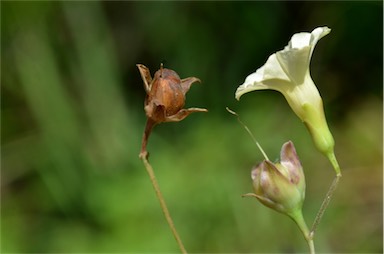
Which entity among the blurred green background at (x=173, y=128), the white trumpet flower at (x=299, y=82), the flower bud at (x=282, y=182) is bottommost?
the blurred green background at (x=173, y=128)

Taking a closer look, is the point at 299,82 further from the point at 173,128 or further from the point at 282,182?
the point at 173,128

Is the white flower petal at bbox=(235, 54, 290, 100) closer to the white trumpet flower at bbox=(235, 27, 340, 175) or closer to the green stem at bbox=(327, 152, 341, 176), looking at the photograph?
the white trumpet flower at bbox=(235, 27, 340, 175)

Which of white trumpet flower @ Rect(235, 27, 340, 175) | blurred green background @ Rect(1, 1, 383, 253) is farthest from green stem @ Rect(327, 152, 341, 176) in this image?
blurred green background @ Rect(1, 1, 383, 253)

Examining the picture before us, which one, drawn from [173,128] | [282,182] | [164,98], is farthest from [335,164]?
[173,128]

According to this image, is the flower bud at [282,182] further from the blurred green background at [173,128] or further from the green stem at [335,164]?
the blurred green background at [173,128]

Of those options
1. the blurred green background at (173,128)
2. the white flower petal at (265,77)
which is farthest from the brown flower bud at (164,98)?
the blurred green background at (173,128)

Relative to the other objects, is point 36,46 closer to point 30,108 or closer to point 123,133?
point 30,108

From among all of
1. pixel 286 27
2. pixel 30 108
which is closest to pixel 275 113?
pixel 286 27

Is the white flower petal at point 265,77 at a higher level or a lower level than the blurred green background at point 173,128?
higher
